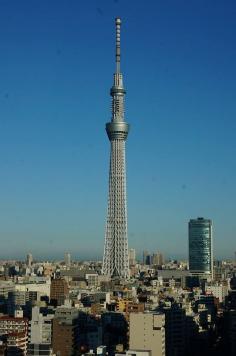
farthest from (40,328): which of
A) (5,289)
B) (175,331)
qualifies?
(5,289)

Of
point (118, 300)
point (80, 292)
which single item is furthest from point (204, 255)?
point (118, 300)

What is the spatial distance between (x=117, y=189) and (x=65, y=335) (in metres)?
14.8

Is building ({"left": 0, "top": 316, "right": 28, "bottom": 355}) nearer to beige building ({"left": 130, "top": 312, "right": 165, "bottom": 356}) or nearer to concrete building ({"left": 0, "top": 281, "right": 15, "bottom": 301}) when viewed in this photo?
beige building ({"left": 130, "top": 312, "right": 165, "bottom": 356})

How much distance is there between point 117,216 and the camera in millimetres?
30328

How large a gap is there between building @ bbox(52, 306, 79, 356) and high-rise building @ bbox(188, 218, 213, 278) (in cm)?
2685

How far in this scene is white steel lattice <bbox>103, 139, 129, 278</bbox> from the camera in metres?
30.3

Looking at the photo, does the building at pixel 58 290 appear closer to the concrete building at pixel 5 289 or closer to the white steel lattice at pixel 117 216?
the concrete building at pixel 5 289

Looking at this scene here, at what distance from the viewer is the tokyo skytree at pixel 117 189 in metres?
30.3

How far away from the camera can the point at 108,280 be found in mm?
30875

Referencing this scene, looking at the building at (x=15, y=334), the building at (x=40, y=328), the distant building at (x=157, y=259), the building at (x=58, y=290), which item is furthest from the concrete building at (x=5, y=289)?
the distant building at (x=157, y=259)

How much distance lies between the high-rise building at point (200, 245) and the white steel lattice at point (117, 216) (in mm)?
12813

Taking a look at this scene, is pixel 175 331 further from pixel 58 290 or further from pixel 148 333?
pixel 58 290

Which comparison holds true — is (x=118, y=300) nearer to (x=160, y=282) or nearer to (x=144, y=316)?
(x=144, y=316)

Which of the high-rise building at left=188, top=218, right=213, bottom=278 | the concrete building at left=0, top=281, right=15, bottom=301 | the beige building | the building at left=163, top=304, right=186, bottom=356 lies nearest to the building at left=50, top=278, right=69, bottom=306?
the concrete building at left=0, top=281, right=15, bottom=301
